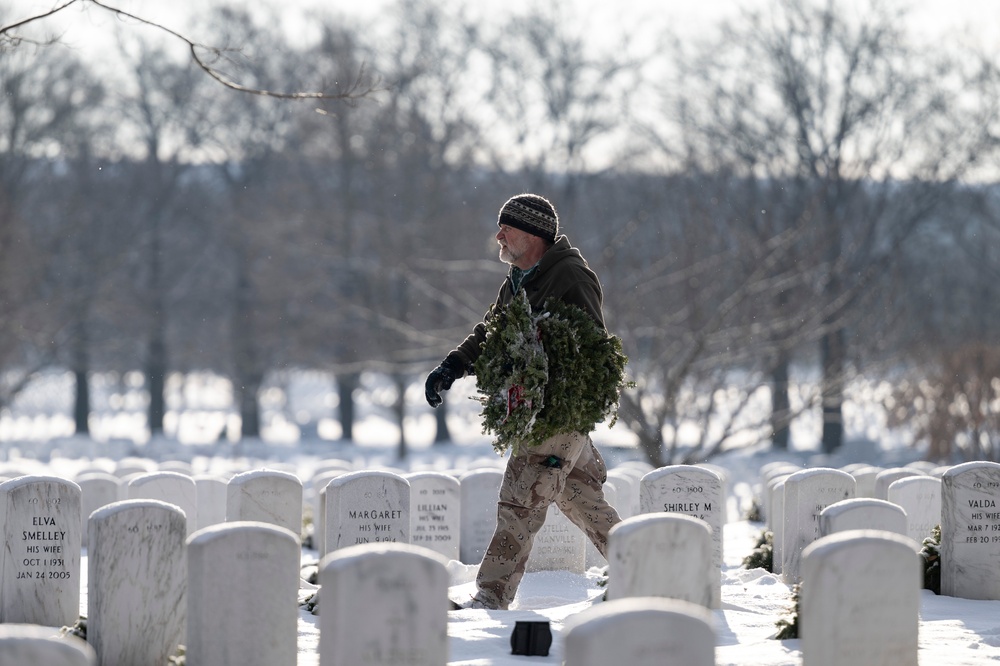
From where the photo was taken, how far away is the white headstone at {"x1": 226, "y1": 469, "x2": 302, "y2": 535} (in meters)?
8.47

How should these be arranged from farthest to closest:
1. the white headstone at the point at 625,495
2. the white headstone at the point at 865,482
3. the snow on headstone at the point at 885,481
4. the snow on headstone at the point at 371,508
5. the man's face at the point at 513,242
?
the white headstone at the point at 865,482, the white headstone at the point at 625,495, the snow on headstone at the point at 885,481, the snow on headstone at the point at 371,508, the man's face at the point at 513,242

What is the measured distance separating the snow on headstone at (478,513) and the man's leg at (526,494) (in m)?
3.41

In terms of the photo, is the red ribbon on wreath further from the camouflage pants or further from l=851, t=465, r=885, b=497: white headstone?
l=851, t=465, r=885, b=497: white headstone

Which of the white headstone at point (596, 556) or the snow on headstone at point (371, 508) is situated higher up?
the snow on headstone at point (371, 508)

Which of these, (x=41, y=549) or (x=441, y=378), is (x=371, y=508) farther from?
(x=41, y=549)

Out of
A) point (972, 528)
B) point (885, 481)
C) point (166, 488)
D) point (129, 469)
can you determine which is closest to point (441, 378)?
point (972, 528)

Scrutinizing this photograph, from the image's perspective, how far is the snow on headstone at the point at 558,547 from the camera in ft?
28.4

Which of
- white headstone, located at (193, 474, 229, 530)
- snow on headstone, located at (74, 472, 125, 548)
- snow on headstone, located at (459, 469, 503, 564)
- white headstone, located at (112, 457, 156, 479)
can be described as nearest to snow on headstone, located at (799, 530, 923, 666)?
snow on headstone, located at (459, 469, 503, 564)

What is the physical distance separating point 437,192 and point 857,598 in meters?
23.1

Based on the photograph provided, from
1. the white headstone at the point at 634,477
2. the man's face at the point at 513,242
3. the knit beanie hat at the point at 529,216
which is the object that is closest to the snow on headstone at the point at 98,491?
the white headstone at the point at 634,477

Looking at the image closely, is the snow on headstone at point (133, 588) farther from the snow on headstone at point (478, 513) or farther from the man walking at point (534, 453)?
the snow on headstone at point (478, 513)

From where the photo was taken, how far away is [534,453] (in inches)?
250

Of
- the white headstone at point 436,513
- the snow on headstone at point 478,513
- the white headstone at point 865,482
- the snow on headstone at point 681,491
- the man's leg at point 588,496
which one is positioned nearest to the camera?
the man's leg at point 588,496

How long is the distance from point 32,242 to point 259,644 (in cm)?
2512
